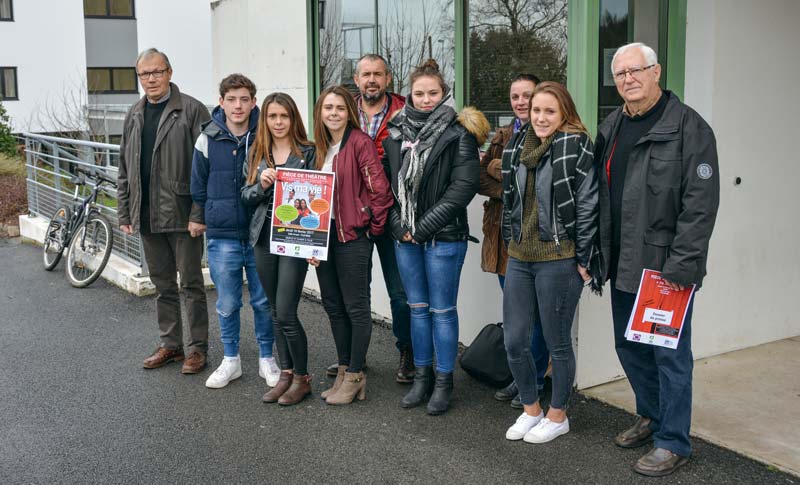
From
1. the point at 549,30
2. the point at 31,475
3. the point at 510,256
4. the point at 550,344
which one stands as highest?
the point at 549,30

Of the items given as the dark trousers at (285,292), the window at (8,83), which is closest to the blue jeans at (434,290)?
the dark trousers at (285,292)

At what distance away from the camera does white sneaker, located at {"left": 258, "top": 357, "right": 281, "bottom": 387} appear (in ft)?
18.2

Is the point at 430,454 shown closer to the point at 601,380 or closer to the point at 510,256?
the point at 510,256

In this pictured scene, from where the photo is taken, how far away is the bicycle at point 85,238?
8.66 meters

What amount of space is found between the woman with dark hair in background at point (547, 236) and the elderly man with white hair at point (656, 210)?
13 centimetres

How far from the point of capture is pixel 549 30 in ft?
17.8

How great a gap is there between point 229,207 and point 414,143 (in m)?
1.25

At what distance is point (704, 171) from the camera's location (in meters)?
3.83

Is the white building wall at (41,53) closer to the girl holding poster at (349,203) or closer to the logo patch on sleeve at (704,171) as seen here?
the girl holding poster at (349,203)

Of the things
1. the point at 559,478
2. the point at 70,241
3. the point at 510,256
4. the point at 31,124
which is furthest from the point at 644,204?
the point at 31,124

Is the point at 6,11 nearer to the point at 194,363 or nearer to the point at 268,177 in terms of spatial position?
the point at 194,363

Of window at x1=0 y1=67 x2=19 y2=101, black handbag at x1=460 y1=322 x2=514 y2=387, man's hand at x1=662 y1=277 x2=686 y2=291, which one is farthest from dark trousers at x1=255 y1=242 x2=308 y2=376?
window at x1=0 y1=67 x2=19 y2=101

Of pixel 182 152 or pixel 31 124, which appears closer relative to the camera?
pixel 182 152

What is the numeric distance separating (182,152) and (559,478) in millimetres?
3093
